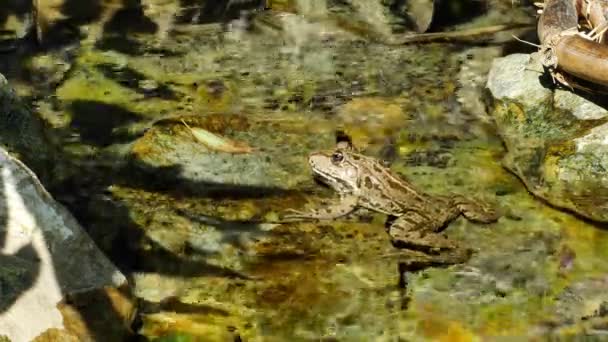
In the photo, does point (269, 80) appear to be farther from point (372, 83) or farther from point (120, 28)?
point (120, 28)

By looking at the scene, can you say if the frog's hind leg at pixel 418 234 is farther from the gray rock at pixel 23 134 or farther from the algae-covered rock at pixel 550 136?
the gray rock at pixel 23 134

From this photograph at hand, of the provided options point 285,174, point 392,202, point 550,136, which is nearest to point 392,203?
point 392,202

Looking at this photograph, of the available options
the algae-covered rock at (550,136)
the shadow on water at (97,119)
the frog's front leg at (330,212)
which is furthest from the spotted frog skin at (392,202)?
the shadow on water at (97,119)

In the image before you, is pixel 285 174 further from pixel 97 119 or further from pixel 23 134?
pixel 23 134

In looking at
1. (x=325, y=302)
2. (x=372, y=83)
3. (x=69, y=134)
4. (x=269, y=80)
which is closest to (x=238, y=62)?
(x=269, y=80)

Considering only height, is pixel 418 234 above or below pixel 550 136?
below

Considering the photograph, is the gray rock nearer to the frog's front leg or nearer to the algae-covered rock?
the frog's front leg

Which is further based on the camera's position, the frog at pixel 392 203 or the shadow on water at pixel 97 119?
the shadow on water at pixel 97 119
